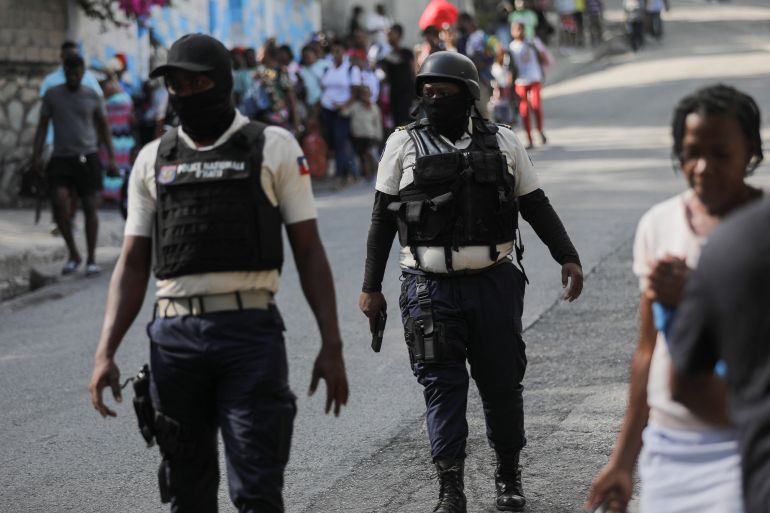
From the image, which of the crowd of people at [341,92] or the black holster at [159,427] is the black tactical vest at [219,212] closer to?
the black holster at [159,427]

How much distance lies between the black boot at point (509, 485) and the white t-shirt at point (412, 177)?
31.4 inches

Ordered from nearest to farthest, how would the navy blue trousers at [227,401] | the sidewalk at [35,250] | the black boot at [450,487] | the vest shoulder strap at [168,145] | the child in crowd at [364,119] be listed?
the navy blue trousers at [227,401] → the vest shoulder strap at [168,145] → the black boot at [450,487] → the sidewalk at [35,250] → the child in crowd at [364,119]

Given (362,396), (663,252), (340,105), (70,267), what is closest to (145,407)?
(663,252)

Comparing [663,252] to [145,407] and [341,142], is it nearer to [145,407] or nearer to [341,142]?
[145,407]

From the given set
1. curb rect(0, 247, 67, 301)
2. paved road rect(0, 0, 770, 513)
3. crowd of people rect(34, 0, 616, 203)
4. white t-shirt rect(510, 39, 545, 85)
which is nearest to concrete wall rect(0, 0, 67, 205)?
crowd of people rect(34, 0, 616, 203)

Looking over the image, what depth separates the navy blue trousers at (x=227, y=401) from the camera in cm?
411

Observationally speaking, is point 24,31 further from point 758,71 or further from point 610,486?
point 758,71

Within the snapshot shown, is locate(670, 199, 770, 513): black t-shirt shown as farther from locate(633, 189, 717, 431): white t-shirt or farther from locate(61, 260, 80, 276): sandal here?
locate(61, 260, 80, 276): sandal

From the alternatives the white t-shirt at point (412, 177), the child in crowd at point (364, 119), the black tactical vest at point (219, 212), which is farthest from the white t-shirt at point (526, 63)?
the black tactical vest at point (219, 212)

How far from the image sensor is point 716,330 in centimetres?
263

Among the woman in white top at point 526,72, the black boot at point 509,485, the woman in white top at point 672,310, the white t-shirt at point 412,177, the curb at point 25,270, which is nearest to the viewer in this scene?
the woman in white top at point 672,310

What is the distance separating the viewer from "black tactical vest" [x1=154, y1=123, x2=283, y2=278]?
424cm

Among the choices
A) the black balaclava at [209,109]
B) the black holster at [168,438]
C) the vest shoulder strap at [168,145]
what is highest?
the black balaclava at [209,109]

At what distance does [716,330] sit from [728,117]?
2.91 feet
